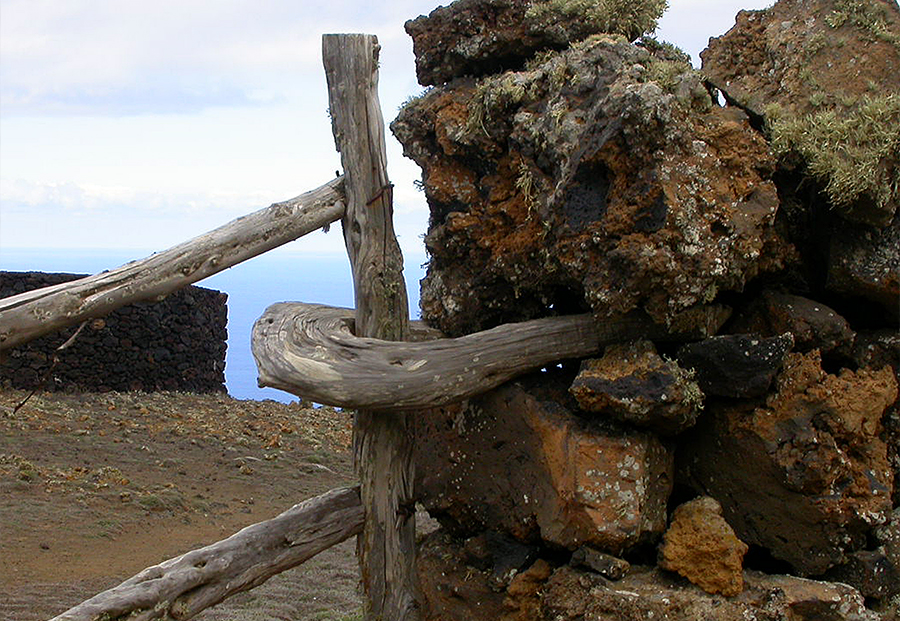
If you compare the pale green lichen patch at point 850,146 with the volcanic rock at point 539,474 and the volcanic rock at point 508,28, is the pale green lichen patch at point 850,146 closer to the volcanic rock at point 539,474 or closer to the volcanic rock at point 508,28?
the volcanic rock at point 508,28

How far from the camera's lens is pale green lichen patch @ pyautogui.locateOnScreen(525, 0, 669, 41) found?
5355 mm

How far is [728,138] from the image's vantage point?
475 cm

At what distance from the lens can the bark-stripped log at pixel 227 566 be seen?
4.61 metres

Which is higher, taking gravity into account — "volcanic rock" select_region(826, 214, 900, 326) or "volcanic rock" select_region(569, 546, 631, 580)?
"volcanic rock" select_region(826, 214, 900, 326)

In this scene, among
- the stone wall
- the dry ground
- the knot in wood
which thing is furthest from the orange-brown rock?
the dry ground

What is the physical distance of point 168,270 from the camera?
4.84m

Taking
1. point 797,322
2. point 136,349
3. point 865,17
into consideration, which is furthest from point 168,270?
point 136,349

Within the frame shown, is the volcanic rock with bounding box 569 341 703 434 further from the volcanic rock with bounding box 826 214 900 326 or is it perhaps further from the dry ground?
the dry ground

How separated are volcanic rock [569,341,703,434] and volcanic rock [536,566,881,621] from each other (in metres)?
0.77

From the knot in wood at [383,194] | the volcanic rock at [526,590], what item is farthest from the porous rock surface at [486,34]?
the volcanic rock at [526,590]

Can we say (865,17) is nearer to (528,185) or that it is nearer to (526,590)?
(528,185)

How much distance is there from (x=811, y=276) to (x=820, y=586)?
161 cm

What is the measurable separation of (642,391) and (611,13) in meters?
2.21

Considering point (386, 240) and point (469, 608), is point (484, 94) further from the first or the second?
point (469, 608)
